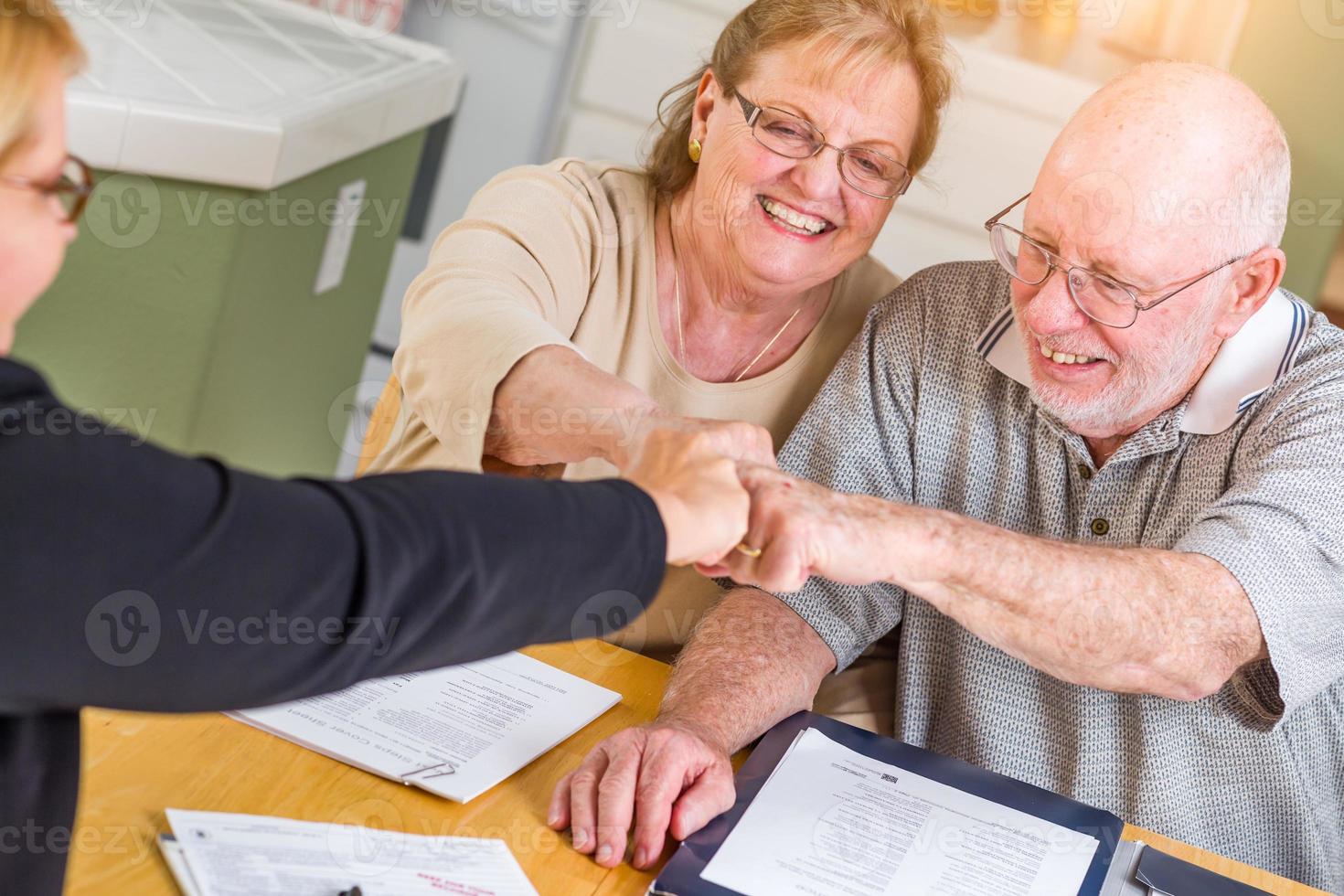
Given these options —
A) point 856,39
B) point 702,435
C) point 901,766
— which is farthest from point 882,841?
point 856,39

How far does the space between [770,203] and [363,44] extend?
4.36 feet

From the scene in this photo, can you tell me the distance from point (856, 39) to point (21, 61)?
1.06m

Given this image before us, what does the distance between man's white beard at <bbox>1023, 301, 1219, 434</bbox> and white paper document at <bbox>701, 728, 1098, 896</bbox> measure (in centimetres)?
47

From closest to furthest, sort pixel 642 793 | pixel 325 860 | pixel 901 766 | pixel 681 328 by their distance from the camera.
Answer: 1. pixel 325 860
2. pixel 642 793
3. pixel 901 766
4. pixel 681 328

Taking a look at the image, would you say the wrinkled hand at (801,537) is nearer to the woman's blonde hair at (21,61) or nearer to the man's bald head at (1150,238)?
the man's bald head at (1150,238)

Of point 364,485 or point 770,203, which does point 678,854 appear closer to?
point 364,485

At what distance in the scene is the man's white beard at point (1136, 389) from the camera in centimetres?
141

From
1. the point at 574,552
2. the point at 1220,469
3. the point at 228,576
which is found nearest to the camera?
the point at 228,576

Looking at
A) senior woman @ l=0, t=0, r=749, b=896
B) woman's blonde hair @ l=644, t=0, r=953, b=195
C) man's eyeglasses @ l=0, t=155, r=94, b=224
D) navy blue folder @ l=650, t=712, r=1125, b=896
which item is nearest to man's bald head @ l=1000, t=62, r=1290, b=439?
woman's blonde hair @ l=644, t=0, r=953, b=195

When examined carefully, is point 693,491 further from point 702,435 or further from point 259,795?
point 259,795

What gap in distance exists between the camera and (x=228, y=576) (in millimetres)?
628

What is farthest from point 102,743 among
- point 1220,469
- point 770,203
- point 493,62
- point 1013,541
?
point 493,62

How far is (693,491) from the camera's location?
0.99 metres

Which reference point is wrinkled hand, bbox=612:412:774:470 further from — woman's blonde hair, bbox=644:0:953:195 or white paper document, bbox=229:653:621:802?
woman's blonde hair, bbox=644:0:953:195
